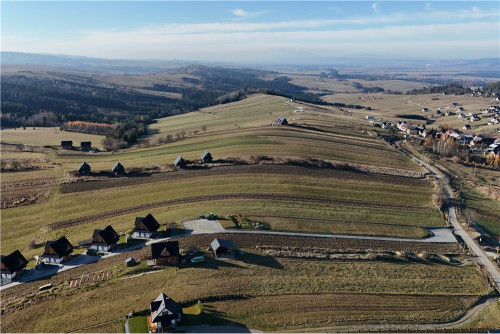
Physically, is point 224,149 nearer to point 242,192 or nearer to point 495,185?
point 242,192

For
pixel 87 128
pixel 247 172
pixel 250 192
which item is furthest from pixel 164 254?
pixel 87 128

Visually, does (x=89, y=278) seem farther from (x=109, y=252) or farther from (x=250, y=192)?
(x=250, y=192)

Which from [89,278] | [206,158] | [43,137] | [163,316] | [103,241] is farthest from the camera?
[43,137]

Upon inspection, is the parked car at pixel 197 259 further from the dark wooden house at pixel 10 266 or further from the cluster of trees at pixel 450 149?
the cluster of trees at pixel 450 149

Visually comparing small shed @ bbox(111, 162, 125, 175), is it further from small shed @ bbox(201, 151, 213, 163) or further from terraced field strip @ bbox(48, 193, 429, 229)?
small shed @ bbox(201, 151, 213, 163)

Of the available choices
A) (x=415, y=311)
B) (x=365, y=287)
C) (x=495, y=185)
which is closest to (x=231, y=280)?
(x=365, y=287)
